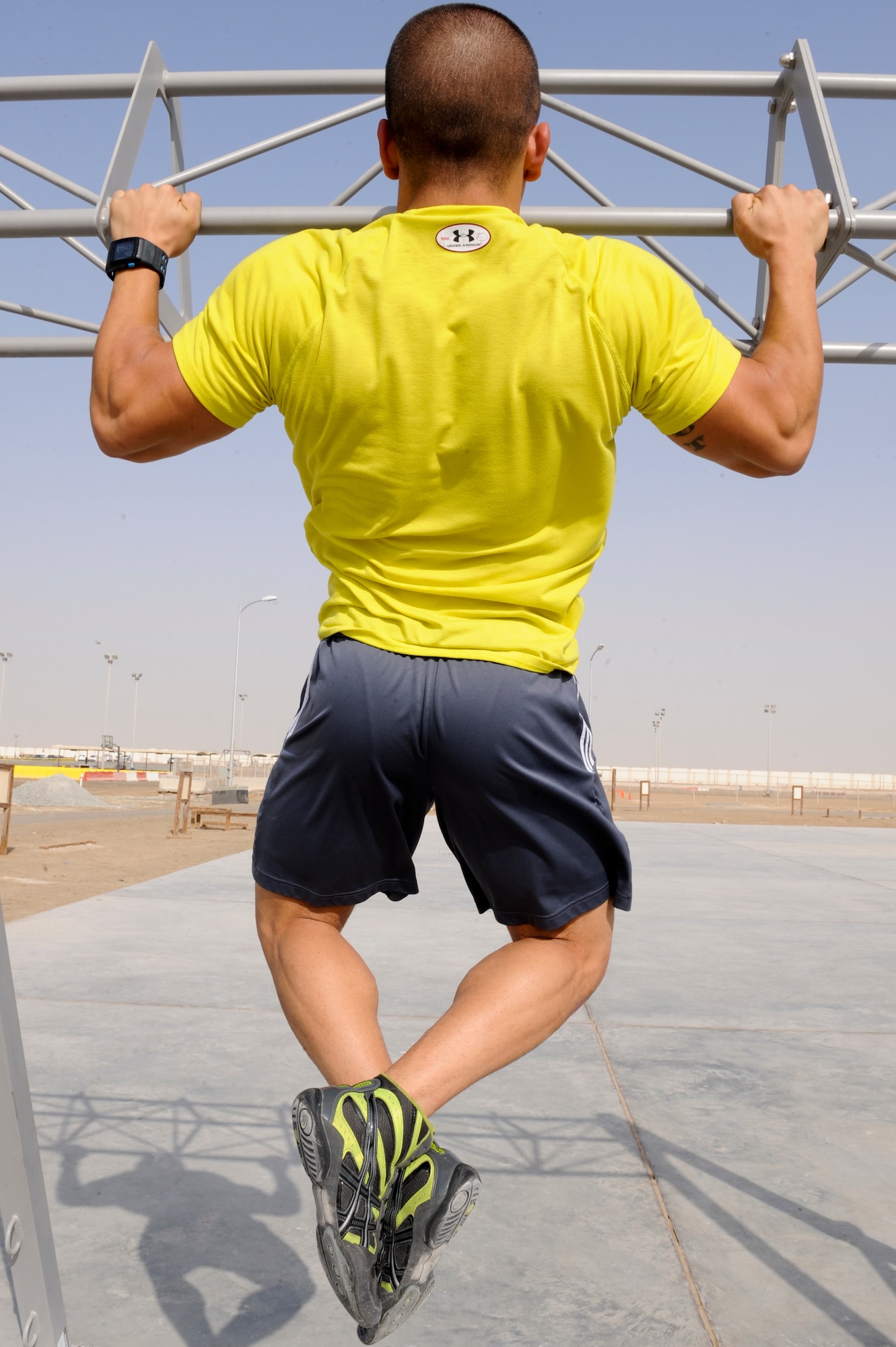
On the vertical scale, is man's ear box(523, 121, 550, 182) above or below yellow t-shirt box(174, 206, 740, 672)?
above

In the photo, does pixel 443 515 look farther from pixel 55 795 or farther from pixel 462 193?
pixel 55 795

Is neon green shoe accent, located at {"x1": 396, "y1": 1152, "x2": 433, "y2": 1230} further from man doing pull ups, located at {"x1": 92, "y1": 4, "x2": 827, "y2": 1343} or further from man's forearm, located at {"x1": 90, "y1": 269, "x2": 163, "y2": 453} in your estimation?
man's forearm, located at {"x1": 90, "y1": 269, "x2": 163, "y2": 453}

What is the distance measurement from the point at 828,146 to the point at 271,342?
210cm

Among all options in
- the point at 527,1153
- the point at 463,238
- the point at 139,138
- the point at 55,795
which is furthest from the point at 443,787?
the point at 55,795

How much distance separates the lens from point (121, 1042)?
5.07 m

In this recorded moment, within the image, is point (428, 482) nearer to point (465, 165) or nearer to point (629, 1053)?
point (465, 165)

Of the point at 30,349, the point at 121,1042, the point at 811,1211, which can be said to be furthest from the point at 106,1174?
the point at 30,349

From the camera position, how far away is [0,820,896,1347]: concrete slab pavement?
9.18 feet

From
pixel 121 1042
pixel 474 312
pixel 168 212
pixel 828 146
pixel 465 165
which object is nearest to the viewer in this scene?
pixel 474 312

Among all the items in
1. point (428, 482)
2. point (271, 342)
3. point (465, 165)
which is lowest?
point (428, 482)

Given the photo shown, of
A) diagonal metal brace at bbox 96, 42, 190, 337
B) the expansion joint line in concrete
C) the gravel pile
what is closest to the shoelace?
the expansion joint line in concrete

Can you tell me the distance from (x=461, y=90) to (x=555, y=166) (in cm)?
213

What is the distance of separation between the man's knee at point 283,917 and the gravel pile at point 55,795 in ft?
102

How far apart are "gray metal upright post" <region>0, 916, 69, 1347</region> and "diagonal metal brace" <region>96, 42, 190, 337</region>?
1805 millimetres
